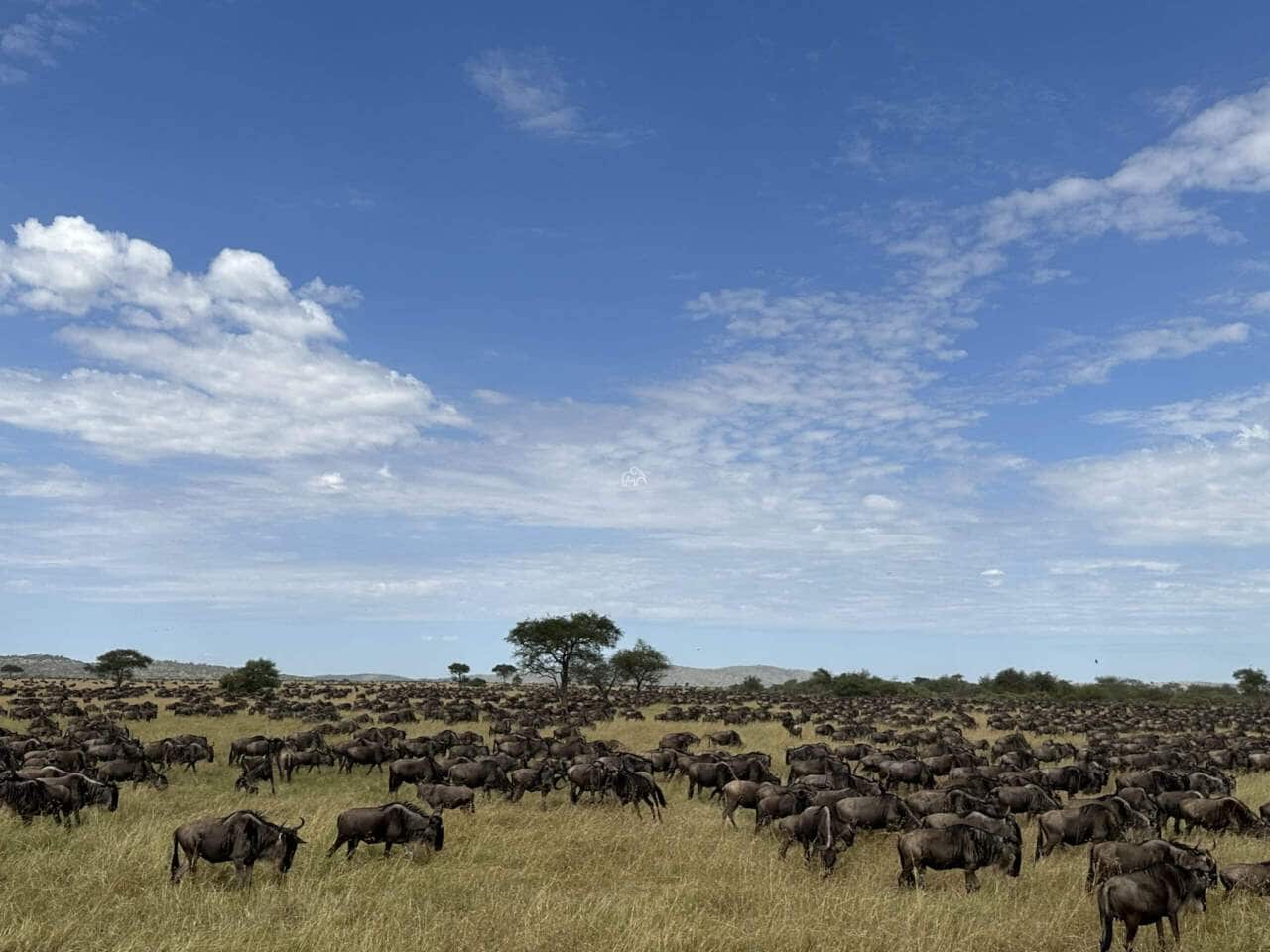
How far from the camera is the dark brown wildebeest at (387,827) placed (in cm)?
1418

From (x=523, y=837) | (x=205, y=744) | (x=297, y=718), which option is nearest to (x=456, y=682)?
(x=297, y=718)

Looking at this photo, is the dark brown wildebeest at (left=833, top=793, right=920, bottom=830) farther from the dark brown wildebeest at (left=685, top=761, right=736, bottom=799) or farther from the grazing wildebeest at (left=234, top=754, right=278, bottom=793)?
the grazing wildebeest at (left=234, top=754, right=278, bottom=793)

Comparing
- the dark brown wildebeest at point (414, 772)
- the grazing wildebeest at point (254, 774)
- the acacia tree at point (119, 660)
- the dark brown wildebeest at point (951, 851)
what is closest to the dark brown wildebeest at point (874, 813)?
the dark brown wildebeest at point (951, 851)

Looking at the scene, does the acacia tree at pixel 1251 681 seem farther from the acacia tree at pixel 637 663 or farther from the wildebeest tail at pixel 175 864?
the wildebeest tail at pixel 175 864

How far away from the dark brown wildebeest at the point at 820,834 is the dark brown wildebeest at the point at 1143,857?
3.84 metres

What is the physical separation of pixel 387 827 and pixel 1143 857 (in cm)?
1138

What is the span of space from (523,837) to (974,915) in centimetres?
809

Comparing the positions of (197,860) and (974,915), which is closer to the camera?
(974,915)

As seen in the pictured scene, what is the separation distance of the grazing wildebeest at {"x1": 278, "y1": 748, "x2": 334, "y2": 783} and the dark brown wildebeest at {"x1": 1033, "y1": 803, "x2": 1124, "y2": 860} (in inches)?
769

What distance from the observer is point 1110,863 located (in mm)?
12844

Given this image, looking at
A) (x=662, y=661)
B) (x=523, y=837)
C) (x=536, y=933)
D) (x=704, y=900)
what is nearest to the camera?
(x=536, y=933)

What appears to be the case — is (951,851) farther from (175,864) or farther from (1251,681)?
(1251,681)

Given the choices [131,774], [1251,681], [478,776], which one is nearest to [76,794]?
[131,774]

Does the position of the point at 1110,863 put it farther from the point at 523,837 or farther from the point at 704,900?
the point at 523,837
